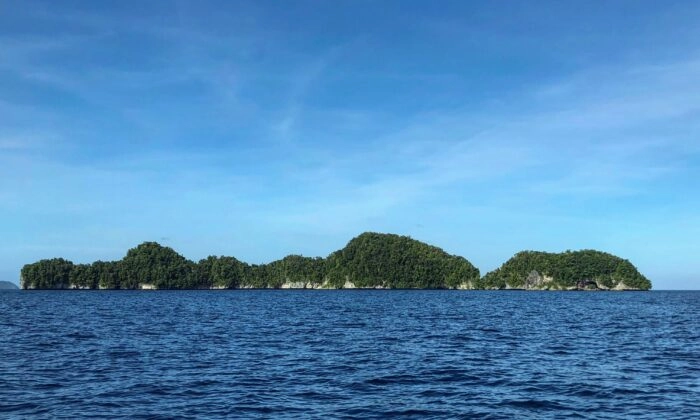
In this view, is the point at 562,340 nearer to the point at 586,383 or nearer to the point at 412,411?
the point at 586,383

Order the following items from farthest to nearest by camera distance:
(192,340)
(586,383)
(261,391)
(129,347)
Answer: (192,340) < (129,347) < (586,383) < (261,391)

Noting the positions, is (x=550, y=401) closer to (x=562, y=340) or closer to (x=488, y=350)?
(x=488, y=350)

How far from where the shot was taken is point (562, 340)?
4747 cm

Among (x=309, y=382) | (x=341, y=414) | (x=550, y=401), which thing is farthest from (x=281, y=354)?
(x=550, y=401)

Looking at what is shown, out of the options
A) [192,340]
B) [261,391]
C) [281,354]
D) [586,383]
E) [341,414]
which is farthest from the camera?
[192,340]

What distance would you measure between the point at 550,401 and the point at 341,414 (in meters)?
9.32

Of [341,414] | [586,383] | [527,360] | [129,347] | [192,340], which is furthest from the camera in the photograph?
[192,340]

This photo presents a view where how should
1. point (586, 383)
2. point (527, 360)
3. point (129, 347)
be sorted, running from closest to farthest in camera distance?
point (586, 383) → point (527, 360) → point (129, 347)

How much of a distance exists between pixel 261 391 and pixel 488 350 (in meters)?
20.2

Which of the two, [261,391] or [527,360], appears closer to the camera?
[261,391]

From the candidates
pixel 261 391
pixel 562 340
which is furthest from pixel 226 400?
pixel 562 340

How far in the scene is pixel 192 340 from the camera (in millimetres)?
46812

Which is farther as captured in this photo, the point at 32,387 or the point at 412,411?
the point at 32,387

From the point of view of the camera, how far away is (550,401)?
963 inches
